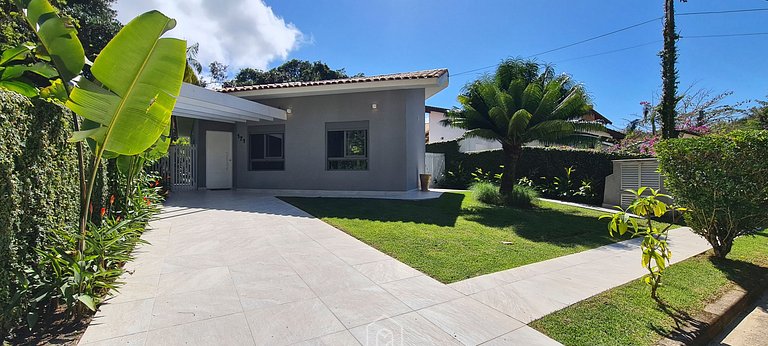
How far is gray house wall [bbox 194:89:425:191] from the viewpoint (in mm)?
12945

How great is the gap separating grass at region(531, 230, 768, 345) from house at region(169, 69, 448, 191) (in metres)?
8.97

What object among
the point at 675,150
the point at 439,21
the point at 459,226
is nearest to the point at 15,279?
the point at 459,226

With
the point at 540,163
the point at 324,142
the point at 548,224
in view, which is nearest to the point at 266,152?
the point at 324,142

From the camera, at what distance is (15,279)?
2.60m

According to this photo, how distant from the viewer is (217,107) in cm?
1083

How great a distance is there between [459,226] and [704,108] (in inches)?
1044

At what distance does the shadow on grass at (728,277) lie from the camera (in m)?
3.04

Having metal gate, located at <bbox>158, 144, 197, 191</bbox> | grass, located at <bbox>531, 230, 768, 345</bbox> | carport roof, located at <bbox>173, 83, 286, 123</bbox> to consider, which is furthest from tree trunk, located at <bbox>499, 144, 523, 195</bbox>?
metal gate, located at <bbox>158, 144, 197, 191</bbox>

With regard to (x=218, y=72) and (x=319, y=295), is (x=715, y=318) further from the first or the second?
(x=218, y=72)

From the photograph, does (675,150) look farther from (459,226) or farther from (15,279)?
(15,279)

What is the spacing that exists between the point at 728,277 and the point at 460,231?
4.24 m

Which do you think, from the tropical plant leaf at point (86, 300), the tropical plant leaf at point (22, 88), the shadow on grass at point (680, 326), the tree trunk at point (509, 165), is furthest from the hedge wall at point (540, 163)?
the tropical plant leaf at point (22, 88)

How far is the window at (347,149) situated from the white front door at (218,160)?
5488 mm

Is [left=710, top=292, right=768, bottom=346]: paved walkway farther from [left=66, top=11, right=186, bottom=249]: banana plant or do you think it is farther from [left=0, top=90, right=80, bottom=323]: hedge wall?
[left=0, top=90, right=80, bottom=323]: hedge wall
